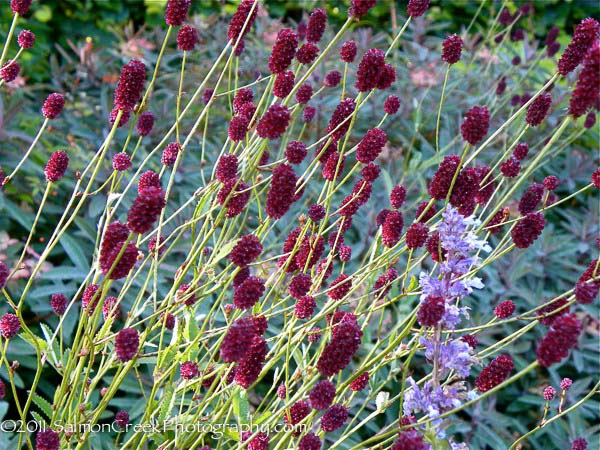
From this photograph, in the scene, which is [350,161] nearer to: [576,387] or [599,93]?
[576,387]

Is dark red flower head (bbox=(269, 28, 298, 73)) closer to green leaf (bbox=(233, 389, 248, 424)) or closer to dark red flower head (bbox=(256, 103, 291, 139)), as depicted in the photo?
dark red flower head (bbox=(256, 103, 291, 139))

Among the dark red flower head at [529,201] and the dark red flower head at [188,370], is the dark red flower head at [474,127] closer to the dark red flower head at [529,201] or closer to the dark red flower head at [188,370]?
the dark red flower head at [529,201]

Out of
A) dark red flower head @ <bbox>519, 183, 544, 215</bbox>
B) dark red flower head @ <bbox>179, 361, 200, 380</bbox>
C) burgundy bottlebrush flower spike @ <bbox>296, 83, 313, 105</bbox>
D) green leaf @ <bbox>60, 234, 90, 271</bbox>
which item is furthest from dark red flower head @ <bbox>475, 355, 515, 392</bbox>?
green leaf @ <bbox>60, 234, 90, 271</bbox>

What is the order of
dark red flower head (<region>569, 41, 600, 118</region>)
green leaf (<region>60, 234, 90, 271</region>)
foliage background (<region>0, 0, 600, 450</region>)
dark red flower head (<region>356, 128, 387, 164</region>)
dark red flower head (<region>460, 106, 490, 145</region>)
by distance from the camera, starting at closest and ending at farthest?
dark red flower head (<region>569, 41, 600, 118</region>) < dark red flower head (<region>460, 106, 490, 145</region>) < dark red flower head (<region>356, 128, 387, 164</region>) < green leaf (<region>60, 234, 90, 271</region>) < foliage background (<region>0, 0, 600, 450</region>)

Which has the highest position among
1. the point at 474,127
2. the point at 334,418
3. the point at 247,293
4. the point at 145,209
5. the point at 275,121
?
the point at 474,127

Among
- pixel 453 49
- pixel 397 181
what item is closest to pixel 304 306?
pixel 453 49

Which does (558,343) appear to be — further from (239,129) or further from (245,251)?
(239,129)

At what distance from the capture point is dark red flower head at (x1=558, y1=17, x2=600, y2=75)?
127cm

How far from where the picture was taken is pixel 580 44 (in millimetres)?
1298

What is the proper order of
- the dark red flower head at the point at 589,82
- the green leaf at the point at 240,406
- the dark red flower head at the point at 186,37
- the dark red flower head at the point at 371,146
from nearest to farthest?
the dark red flower head at the point at 589,82 < the green leaf at the point at 240,406 < the dark red flower head at the point at 371,146 < the dark red flower head at the point at 186,37

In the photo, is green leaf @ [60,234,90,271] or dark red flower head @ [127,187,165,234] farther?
green leaf @ [60,234,90,271]

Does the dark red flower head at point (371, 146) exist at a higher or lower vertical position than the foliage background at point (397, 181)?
higher

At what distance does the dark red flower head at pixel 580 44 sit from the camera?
1.27m

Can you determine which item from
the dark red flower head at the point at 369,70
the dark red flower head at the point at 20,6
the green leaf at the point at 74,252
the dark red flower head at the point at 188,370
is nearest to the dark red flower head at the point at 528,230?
the dark red flower head at the point at 369,70
